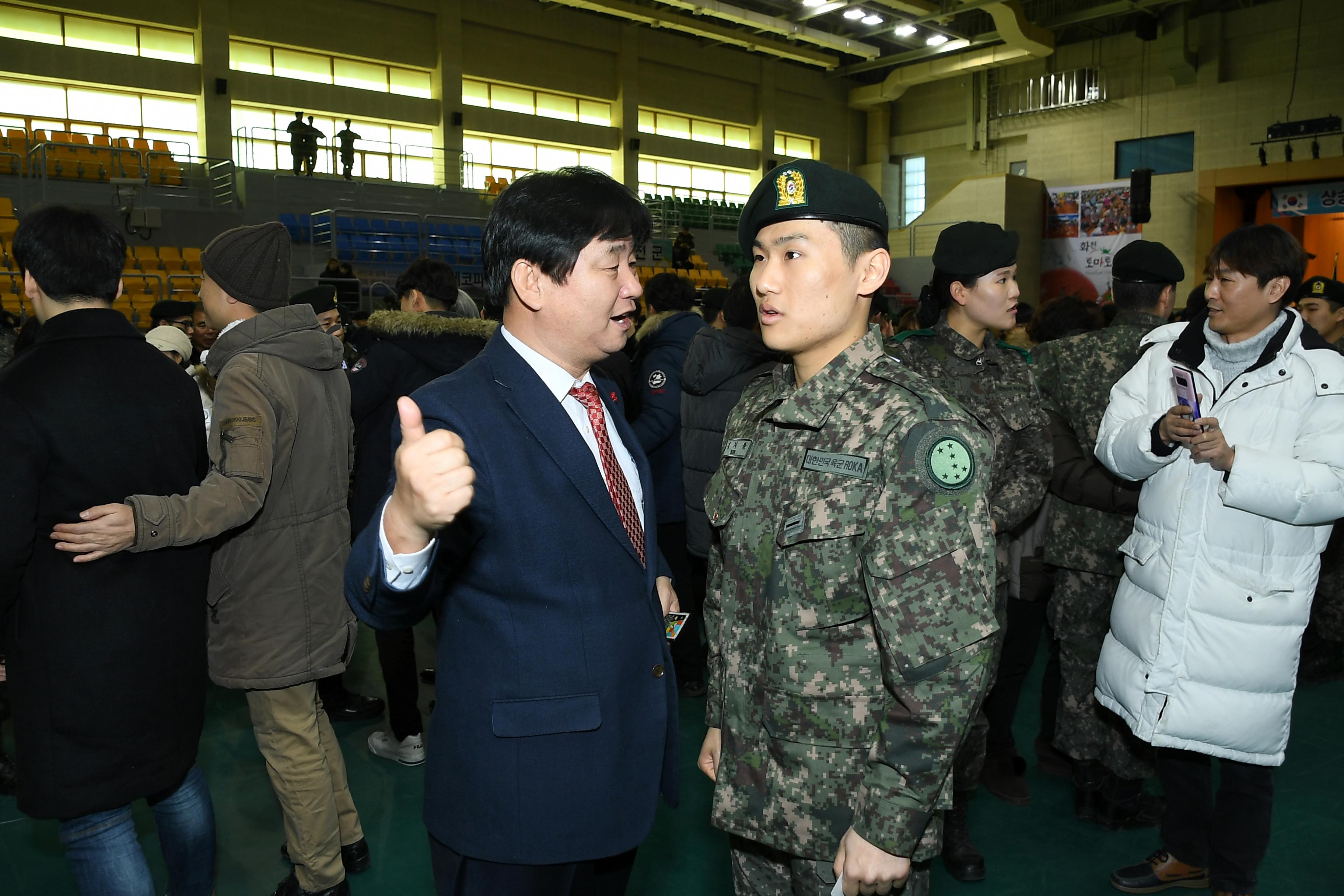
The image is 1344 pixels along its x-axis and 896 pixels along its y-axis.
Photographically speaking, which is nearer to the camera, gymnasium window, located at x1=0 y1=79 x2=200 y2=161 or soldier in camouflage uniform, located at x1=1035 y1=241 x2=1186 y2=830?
soldier in camouflage uniform, located at x1=1035 y1=241 x2=1186 y2=830

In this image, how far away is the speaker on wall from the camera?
49.3 ft

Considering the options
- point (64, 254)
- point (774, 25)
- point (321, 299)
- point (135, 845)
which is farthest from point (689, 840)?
point (774, 25)

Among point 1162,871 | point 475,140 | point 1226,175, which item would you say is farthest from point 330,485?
point 1226,175

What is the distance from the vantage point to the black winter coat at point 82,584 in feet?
5.83

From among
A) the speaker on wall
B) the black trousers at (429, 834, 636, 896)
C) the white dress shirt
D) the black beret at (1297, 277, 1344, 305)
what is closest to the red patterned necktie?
the white dress shirt

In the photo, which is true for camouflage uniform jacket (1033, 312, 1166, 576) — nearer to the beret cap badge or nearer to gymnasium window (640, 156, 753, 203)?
the beret cap badge

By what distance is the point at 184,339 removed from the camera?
420cm

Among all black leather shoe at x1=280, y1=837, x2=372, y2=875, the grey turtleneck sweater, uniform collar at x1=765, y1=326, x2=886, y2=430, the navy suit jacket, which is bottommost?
black leather shoe at x1=280, y1=837, x2=372, y2=875

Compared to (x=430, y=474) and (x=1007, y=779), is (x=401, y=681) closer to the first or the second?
(x=1007, y=779)

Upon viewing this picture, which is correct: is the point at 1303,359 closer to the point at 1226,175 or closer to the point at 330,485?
the point at 330,485

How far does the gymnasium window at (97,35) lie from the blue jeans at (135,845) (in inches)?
592

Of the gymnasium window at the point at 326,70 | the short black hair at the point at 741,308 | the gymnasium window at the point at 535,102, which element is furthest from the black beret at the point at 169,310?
the gymnasium window at the point at 535,102

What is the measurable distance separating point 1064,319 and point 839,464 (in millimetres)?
3474

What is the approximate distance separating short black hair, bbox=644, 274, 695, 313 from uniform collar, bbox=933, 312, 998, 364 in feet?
5.18
